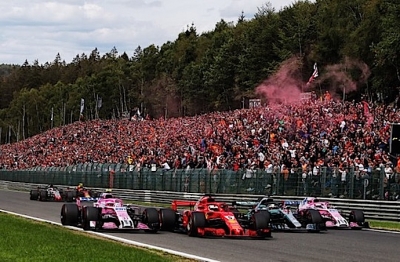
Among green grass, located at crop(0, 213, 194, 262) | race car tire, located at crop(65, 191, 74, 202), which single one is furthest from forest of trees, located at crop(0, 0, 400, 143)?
green grass, located at crop(0, 213, 194, 262)

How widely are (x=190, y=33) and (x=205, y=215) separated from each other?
331ft


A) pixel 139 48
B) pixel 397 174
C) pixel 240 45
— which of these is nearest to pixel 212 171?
pixel 397 174

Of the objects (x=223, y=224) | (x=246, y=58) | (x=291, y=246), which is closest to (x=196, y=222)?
(x=223, y=224)

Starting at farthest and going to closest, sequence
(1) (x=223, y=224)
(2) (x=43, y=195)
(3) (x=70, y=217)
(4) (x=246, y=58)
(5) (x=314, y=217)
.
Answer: (4) (x=246, y=58) → (2) (x=43, y=195) → (5) (x=314, y=217) → (3) (x=70, y=217) → (1) (x=223, y=224)

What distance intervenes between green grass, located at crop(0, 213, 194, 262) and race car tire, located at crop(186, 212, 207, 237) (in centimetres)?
245

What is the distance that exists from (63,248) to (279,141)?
21.8 meters

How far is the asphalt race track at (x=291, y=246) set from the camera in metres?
15.1

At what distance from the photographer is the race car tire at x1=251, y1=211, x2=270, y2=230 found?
1875 centimetres

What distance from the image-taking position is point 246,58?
71.7m

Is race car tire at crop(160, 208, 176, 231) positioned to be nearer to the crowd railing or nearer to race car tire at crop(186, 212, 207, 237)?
race car tire at crop(186, 212, 207, 237)

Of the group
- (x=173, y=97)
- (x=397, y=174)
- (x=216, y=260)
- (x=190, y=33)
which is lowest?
(x=216, y=260)

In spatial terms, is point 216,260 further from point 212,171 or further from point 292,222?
point 212,171

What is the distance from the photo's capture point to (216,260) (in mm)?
Result: 14078

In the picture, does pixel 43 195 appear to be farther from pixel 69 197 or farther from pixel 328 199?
pixel 328 199
